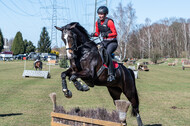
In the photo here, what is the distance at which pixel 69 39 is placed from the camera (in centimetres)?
624

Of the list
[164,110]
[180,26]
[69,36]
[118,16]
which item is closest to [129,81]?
[69,36]

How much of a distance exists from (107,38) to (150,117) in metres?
4.25

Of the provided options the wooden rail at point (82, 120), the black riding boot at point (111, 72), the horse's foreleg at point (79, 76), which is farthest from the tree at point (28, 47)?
the wooden rail at point (82, 120)

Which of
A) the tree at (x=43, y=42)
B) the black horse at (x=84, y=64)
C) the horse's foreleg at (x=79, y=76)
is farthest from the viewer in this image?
the tree at (x=43, y=42)

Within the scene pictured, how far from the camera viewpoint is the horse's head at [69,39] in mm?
6074

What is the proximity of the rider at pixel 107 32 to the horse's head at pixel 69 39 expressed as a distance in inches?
36.0

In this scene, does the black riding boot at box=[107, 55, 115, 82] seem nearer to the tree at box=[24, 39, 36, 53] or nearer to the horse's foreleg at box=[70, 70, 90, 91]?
the horse's foreleg at box=[70, 70, 90, 91]

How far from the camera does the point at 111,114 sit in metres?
5.09

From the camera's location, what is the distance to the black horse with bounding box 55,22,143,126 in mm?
6172

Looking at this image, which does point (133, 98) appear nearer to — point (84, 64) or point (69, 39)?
point (84, 64)

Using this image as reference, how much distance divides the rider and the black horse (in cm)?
20

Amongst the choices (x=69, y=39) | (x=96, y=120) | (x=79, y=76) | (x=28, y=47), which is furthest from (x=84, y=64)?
(x=28, y=47)

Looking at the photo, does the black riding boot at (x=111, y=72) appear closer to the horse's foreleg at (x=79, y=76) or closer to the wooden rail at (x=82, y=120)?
the horse's foreleg at (x=79, y=76)

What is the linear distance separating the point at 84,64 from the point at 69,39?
0.78m
